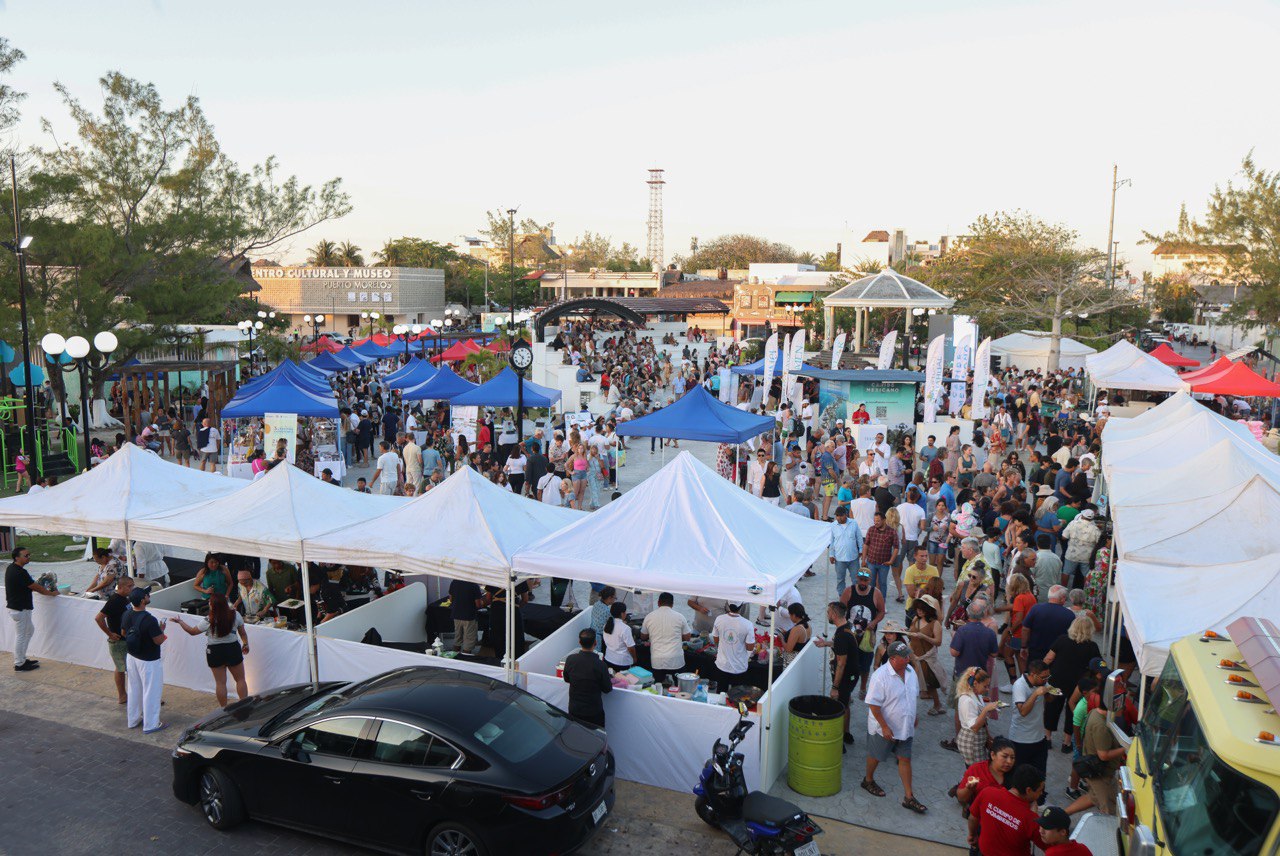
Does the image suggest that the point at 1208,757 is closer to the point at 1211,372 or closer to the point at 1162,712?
the point at 1162,712

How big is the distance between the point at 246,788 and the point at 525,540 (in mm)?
3077

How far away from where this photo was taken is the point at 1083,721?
690 centimetres

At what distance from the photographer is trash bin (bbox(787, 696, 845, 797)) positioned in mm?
7094

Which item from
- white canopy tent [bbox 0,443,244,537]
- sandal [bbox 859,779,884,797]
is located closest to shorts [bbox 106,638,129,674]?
white canopy tent [bbox 0,443,244,537]

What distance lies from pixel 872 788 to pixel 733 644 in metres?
1.61

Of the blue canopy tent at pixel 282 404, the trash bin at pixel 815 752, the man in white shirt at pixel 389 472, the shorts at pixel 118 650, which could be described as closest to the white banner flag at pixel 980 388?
the man in white shirt at pixel 389 472

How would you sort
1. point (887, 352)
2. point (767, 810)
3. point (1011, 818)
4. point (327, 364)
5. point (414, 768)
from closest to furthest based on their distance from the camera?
point (1011, 818) < point (767, 810) < point (414, 768) < point (887, 352) < point (327, 364)

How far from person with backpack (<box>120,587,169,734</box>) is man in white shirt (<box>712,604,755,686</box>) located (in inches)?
200

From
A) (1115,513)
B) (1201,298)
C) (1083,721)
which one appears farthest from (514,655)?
(1201,298)

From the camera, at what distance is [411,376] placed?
958 inches

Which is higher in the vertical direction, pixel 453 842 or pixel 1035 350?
pixel 1035 350

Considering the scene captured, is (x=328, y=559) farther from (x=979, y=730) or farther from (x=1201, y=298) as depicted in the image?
(x=1201, y=298)

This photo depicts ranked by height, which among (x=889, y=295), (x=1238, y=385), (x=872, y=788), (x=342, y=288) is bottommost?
(x=872, y=788)

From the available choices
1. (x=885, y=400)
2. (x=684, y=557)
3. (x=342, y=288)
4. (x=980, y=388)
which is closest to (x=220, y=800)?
(x=684, y=557)
